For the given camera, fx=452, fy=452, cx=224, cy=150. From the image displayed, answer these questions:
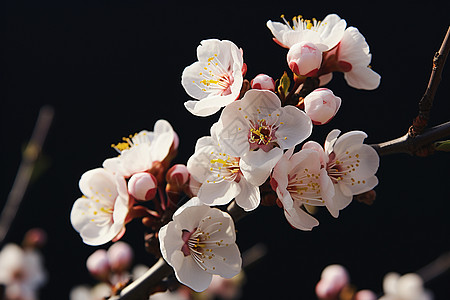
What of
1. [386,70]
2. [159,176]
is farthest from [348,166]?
[386,70]

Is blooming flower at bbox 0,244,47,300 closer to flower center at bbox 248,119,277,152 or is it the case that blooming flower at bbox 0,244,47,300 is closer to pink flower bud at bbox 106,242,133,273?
pink flower bud at bbox 106,242,133,273

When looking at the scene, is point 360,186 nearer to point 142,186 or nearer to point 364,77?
Result: point 364,77

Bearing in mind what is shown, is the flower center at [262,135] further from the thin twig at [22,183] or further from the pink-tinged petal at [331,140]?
the thin twig at [22,183]

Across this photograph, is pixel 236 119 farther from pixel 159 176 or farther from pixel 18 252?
pixel 18 252

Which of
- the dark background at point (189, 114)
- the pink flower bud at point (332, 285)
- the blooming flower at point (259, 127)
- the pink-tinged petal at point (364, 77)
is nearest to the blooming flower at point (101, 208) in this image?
the blooming flower at point (259, 127)

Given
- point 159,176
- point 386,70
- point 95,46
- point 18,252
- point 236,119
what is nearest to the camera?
Result: point 236,119

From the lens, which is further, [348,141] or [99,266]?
[99,266]

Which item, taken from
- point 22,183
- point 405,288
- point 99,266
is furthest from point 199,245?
point 405,288
